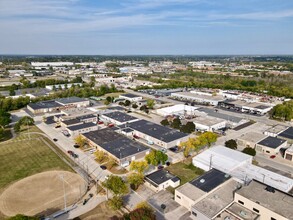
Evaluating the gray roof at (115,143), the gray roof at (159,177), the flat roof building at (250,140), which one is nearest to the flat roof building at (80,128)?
the gray roof at (115,143)

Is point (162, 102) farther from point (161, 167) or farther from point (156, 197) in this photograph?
point (156, 197)

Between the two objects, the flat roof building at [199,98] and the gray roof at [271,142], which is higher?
the flat roof building at [199,98]

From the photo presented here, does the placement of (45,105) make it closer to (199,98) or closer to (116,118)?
(116,118)

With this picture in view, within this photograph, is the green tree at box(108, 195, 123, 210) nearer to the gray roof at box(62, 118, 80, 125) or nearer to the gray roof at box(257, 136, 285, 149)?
the gray roof at box(257, 136, 285, 149)

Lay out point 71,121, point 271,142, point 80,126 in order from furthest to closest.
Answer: point 71,121 < point 80,126 < point 271,142

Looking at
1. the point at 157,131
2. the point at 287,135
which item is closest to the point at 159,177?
the point at 157,131

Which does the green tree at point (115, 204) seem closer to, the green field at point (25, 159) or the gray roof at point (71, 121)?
the green field at point (25, 159)
